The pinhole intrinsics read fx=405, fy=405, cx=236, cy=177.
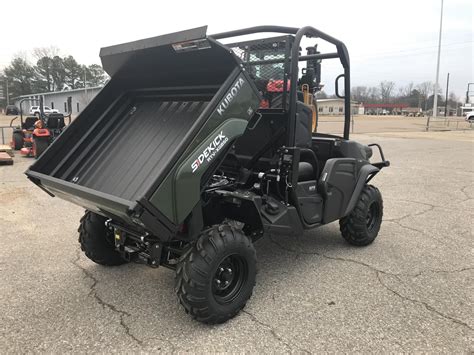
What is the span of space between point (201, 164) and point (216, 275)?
35.1 inches

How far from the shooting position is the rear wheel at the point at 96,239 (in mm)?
3848

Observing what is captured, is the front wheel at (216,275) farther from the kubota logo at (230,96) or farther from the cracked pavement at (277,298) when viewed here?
the kubota logo at (230,96)

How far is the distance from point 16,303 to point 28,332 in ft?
1.73

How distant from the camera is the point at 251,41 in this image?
4.09m

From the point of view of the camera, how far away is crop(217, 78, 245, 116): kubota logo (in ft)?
9.48

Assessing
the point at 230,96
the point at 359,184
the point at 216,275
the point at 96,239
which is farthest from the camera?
the point at 359,184

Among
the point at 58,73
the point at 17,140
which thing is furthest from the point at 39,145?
the point at 58,73

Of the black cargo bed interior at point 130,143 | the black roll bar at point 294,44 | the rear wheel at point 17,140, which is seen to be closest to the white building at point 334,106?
the black roll bar at point 294,44

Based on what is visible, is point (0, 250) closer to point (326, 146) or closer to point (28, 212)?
point (28, 212)

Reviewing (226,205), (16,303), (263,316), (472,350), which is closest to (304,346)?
(263,316)

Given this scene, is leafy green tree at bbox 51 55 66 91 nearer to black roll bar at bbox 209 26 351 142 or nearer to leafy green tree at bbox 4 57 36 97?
leafy green tree at bbox 4 57 36 97

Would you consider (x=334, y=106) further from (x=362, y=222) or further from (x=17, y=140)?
(x=362, y=222)

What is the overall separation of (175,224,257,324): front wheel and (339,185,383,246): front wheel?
71.2 inches

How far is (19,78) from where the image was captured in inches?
2827
